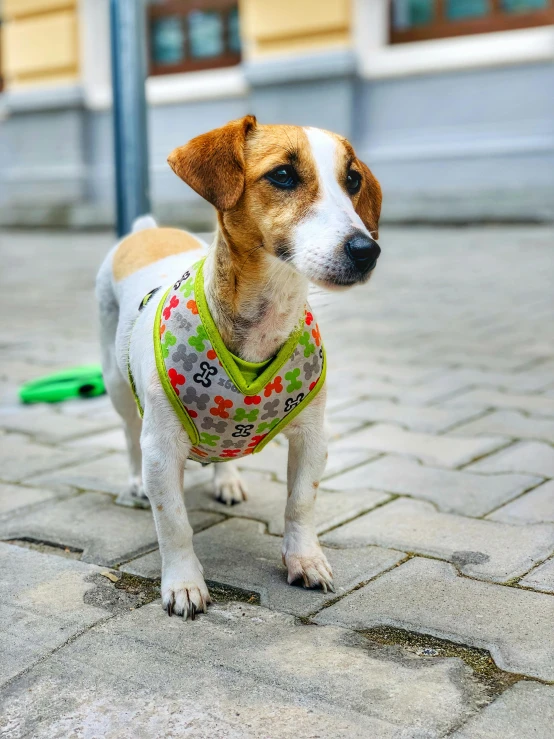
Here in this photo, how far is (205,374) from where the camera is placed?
237 centimetres

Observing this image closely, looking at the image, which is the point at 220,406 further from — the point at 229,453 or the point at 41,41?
the point at 41,41

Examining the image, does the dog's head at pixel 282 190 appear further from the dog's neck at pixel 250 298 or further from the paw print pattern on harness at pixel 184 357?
the paw print pattern on harness at pixel 184 357

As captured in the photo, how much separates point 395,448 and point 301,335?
1275 mm

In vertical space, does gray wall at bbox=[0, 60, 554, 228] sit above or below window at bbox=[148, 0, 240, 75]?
below

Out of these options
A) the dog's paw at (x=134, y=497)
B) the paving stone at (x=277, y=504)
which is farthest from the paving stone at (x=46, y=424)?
the paving stone at (x=277, y=504)

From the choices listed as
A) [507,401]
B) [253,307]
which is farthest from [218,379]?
[507,401]

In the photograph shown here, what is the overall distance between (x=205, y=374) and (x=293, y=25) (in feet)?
31.2

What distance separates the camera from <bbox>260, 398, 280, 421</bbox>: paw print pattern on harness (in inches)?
95.0

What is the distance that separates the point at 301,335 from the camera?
98.0 inches

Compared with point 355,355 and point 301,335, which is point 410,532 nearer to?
point 301,335

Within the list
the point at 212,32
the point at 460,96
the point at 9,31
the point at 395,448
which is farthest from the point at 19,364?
the point at 9,31

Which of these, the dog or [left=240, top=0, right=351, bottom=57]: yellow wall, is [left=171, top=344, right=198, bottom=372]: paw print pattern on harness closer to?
the dog

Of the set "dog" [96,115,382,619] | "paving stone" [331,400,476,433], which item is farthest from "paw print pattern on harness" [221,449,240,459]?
"paving stone" [331,400,476,433]

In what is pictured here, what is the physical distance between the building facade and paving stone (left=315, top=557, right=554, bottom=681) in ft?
27.1
